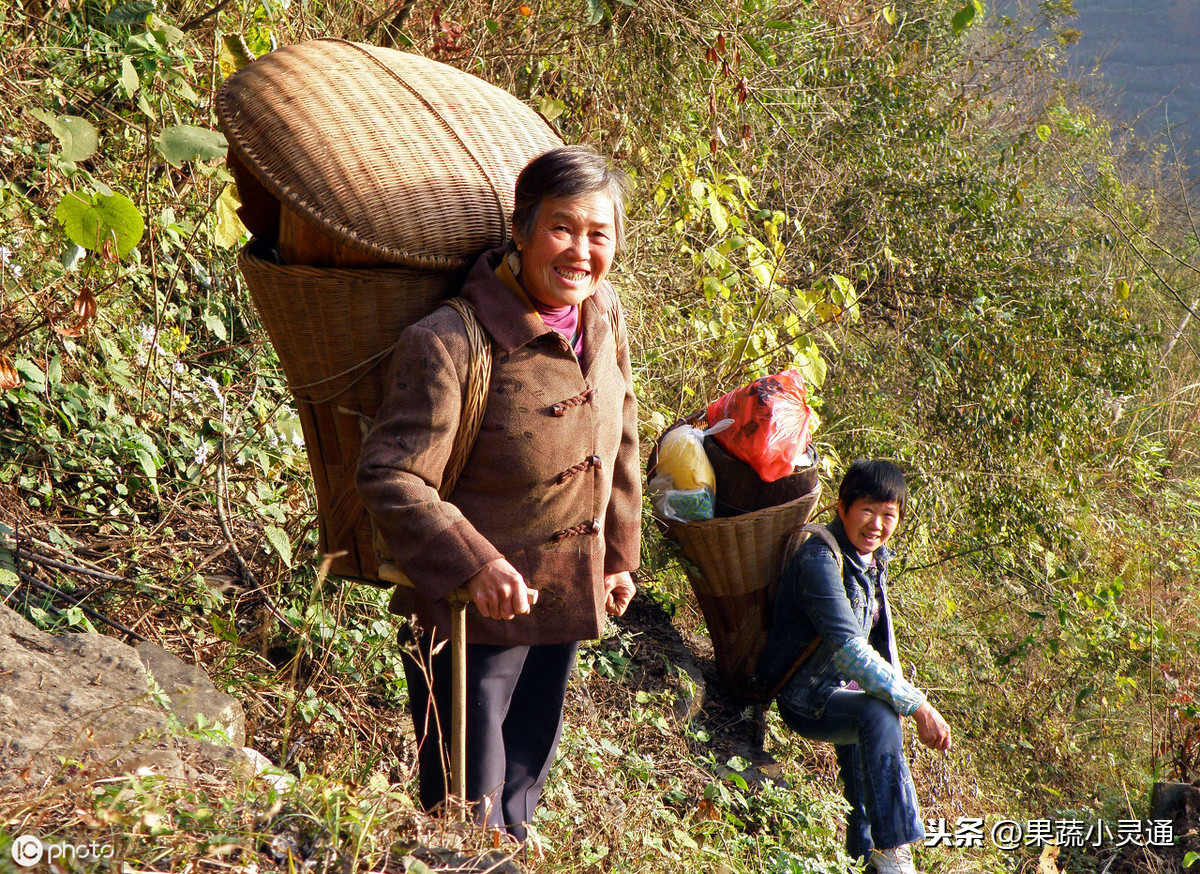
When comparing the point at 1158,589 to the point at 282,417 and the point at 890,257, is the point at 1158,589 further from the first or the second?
the point at 282,417

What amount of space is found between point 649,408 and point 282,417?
2076 millimetres

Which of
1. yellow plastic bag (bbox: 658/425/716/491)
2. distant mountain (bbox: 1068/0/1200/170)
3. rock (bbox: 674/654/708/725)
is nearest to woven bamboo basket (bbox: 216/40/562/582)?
yellow plastic bag (bbox: 658/425/716/491)

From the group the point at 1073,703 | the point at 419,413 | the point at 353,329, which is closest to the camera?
the point at 419,413

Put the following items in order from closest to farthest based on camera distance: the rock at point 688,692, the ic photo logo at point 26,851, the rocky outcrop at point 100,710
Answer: the ic photo logo at point 26,851
the rocky outcrop at point 100,710
the rock at point 688,692

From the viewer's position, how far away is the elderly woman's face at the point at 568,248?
6.57 feet

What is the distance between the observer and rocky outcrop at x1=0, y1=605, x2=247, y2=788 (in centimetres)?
173

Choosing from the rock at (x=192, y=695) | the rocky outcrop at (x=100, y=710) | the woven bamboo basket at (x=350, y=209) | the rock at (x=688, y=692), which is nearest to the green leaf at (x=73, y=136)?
the woven bamboo basket at (x=350, y=209)

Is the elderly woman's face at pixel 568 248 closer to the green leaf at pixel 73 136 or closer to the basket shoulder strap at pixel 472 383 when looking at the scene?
the basket shoulder strap at pixel 472 383

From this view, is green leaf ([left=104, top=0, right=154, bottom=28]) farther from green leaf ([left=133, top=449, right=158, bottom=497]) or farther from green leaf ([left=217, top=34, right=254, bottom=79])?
green leaf ([left=133, top=449, right=158, bottom=497])

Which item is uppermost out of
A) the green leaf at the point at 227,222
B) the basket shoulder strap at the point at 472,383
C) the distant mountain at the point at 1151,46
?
the distant mountain at the point at 1151,46

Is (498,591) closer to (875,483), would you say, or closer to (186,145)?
(186,145)

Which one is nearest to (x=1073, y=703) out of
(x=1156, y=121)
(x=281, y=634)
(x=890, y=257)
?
(x=890, y=257)

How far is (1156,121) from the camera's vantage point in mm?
26047

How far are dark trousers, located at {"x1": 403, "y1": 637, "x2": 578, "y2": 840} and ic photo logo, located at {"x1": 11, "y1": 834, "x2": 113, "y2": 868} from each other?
0.67m
